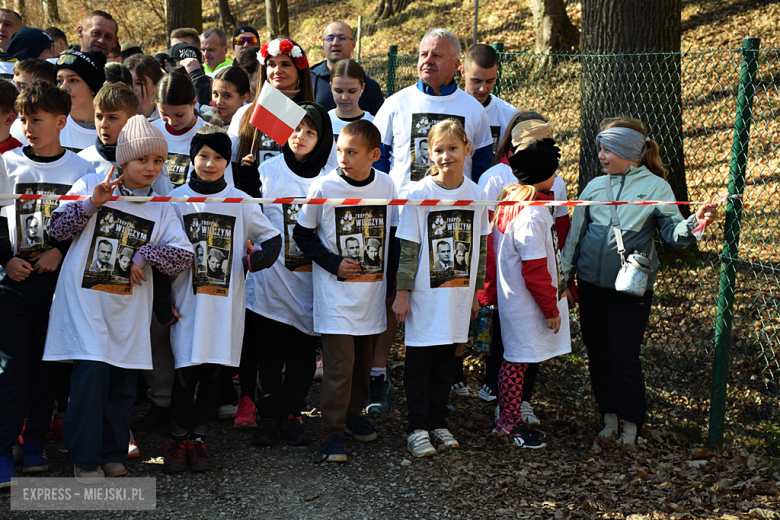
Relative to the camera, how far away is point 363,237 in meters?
4.27

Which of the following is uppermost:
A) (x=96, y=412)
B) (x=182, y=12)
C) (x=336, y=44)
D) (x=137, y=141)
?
(x=182, y=12)

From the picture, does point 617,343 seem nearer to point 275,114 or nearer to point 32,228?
point 275,114

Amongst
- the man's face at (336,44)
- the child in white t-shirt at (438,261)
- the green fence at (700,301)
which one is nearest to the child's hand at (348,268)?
the child in white t-shirt at (438,261)

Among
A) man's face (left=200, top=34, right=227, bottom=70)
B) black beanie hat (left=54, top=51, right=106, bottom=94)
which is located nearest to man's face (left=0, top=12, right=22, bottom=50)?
man's face (left=200, top=34, right=227, bottom=70)

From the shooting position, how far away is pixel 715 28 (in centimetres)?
1521

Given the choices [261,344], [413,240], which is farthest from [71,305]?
[413,240]

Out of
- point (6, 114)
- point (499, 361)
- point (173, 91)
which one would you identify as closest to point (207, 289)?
point (173, 91)

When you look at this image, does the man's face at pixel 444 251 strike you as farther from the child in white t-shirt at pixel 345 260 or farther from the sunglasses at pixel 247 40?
the sunglasses at pixel 247 40

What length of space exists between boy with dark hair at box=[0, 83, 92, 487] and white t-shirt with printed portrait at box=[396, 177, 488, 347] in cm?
193

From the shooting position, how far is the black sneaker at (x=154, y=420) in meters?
4.50

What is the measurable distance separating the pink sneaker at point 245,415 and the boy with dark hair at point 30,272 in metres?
1.15

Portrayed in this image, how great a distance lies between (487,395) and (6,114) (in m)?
3.68

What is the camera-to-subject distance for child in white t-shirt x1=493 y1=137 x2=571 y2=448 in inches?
173

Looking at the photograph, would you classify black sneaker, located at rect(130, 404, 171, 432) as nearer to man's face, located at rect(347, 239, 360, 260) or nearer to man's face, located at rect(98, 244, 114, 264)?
man's face, located at rect(98, 244, 114, 264)
